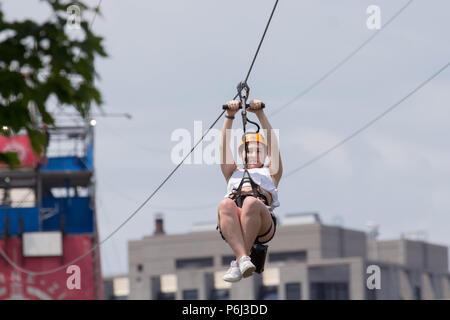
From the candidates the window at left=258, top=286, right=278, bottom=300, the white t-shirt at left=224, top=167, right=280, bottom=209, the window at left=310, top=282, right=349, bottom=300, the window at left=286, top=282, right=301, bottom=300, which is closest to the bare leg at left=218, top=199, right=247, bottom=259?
the white t-shirt at left=224, top=167, right=280, bottom=209

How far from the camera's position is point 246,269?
50.3ft

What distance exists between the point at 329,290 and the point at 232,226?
10358 cm

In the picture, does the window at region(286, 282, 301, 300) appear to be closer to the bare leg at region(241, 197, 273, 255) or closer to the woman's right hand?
the woman's right hand

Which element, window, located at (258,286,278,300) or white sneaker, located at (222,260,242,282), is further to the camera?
window, located at (258,286,278,300)

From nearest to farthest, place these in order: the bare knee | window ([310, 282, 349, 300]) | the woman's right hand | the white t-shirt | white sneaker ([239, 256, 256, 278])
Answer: white sneaker ([239, 256, 256, 278]), the bare knee, the white t-shirt, the woman's right hand, window ([310, 282, 349, 300])

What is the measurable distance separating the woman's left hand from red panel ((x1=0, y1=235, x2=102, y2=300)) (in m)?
54.0

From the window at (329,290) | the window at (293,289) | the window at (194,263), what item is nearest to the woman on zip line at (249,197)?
the window at (293,289)

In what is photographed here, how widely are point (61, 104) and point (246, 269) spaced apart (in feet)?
Result: 16.5

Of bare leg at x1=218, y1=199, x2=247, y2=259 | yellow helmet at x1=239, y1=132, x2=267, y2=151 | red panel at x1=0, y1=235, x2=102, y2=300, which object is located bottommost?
bare leg at x1=218, y1=199, x2=247, y2=259

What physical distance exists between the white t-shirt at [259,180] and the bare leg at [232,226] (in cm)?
41

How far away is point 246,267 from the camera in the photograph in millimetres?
15352

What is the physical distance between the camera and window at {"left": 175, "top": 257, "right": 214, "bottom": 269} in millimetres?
130500

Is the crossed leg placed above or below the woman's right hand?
below
